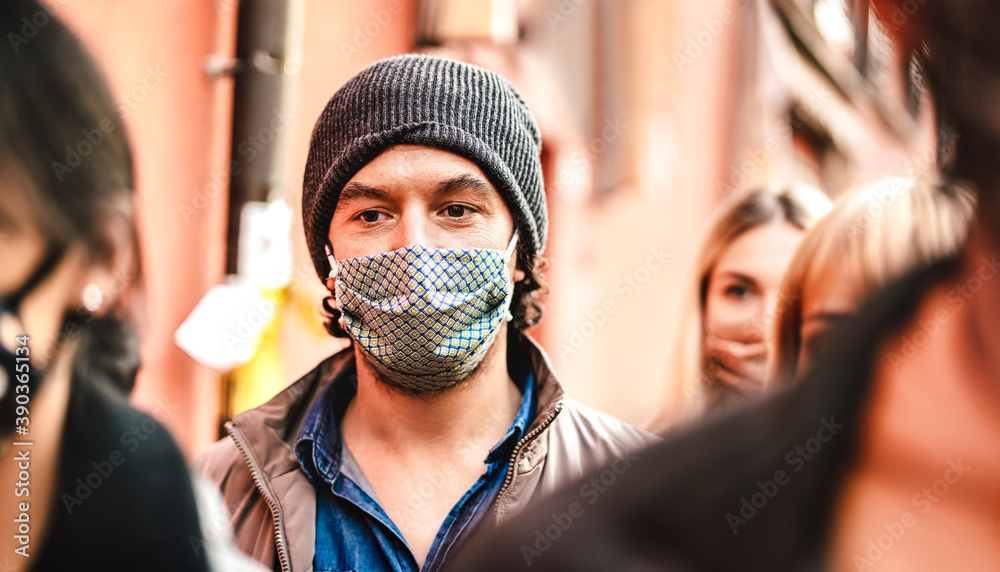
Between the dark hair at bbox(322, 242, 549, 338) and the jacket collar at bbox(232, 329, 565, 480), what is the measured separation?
0.23 ft

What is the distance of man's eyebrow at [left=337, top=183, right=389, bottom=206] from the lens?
7.13ft

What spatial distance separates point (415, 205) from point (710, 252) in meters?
1.73

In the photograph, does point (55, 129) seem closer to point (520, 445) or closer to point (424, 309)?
point (424, 309)

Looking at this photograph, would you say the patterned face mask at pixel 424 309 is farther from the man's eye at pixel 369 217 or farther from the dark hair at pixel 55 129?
the dark hair at pixel 55 129

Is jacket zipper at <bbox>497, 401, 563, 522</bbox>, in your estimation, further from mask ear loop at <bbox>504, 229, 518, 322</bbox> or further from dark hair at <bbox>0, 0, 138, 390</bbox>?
dark hair at <bbox>0, 0, 138, 390</bbox>

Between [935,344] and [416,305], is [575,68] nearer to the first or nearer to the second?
[416,305]

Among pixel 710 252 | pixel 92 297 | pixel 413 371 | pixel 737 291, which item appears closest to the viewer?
pixel 92 297

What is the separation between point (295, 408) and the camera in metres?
2.32

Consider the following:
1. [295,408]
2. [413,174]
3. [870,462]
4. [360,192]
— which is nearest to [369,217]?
[360,192]

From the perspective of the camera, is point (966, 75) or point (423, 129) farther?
point (423, 129)

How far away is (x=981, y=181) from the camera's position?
29.1 inches

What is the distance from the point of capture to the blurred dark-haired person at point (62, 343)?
1.19m

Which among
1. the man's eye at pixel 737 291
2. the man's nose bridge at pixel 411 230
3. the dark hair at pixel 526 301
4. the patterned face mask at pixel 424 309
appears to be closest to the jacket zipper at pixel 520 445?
the patterned face mask at pixel 424 309

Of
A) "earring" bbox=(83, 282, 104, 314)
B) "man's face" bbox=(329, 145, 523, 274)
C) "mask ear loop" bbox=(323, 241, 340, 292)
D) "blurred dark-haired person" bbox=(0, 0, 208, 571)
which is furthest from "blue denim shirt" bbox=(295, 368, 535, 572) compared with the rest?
"earring" bbox=(83, 282, 104, 314)
